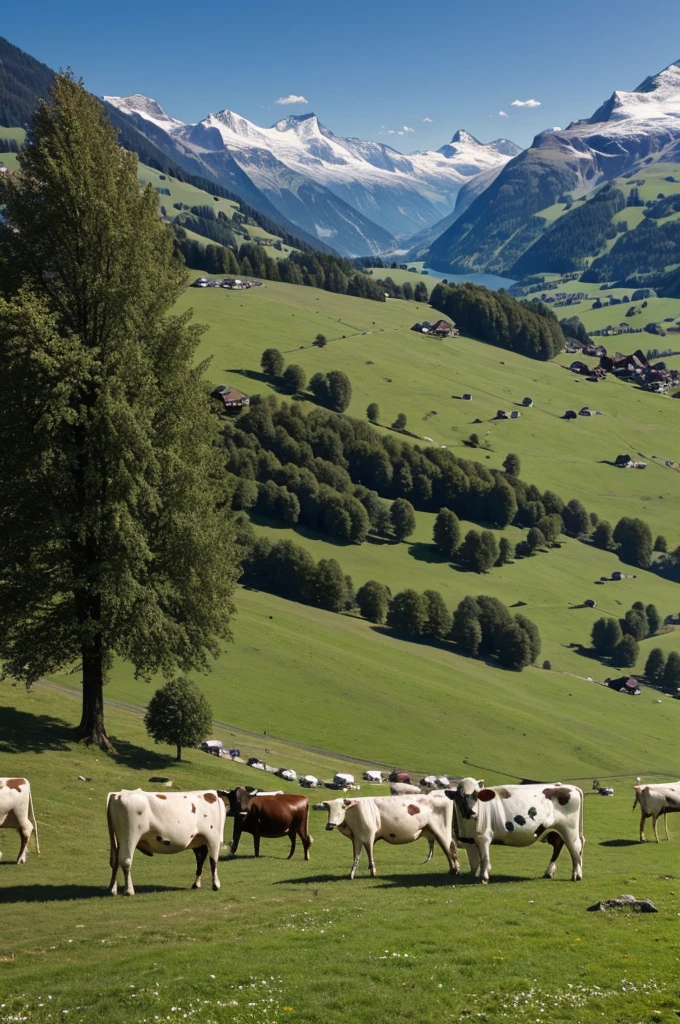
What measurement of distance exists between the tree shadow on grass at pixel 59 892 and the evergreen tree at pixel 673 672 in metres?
140

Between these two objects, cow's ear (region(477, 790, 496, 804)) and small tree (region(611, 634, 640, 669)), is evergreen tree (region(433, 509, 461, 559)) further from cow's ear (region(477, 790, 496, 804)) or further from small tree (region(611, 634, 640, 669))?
cow's ear (region(477, 790, 496, 804))

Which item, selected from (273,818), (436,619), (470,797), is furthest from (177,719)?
(436,619)

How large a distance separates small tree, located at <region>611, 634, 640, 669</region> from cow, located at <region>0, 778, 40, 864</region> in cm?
13870

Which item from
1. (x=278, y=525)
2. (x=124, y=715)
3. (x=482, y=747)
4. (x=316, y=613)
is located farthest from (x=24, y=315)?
(x=278, y=525)

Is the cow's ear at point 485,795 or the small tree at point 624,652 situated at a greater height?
the cow's ear at point 485,795

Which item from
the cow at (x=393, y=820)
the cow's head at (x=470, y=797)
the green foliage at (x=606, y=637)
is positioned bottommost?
the green foliage at (x=606, y=637)

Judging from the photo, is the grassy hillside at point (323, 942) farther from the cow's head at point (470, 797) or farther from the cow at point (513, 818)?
the cow's head at point (470, 797)

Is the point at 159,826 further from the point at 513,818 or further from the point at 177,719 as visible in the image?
the point at 177,719

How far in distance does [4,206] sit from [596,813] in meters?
40.2

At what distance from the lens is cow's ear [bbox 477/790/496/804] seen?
26453mm

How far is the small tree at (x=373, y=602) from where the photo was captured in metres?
140

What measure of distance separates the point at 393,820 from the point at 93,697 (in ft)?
59.5

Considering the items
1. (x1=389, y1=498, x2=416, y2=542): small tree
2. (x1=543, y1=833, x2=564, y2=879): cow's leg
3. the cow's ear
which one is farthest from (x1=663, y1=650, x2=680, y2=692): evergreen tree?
the cow's ear

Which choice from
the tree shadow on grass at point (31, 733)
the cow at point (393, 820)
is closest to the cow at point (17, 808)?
the cow at point (393, 820)
